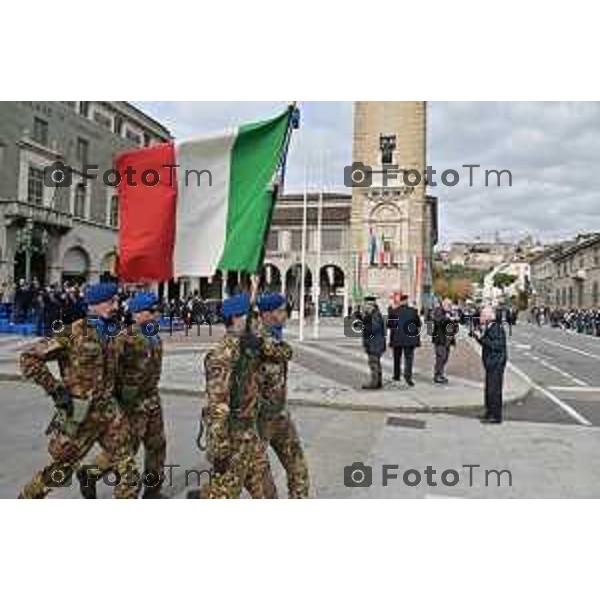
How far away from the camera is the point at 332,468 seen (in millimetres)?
6664

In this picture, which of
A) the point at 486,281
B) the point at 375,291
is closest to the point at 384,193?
the point at 375,291

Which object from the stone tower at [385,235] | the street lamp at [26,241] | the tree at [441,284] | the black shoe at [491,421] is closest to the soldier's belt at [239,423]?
the black shoe at [491,421]

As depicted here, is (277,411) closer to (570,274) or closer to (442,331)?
(442,331)

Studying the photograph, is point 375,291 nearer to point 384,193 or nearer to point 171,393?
point 384,193

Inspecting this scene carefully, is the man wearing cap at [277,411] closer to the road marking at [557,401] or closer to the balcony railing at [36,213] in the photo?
the road marking at [557,401]

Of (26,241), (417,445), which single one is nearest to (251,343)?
(417,445)

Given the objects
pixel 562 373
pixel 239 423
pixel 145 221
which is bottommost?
pixel 562 373

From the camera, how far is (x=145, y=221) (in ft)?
16.9

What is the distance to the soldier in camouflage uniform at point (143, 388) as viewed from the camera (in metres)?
5.07

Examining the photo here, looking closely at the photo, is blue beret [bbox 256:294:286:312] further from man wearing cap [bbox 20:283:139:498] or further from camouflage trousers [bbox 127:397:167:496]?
camouflage trousers [bbox 127:397:167:496]

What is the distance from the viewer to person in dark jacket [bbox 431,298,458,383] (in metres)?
12.9

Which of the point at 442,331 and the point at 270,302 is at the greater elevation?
the point at 270,302

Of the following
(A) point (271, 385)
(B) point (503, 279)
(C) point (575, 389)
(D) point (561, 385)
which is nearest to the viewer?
(A) point (271, 385)

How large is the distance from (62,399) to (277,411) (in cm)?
148
